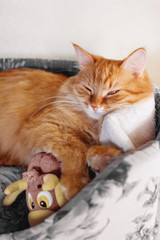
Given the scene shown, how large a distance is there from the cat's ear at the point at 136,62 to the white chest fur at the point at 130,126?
16 cm

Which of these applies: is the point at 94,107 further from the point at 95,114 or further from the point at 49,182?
the point at 49,182

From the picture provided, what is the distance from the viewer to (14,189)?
41.9 inches

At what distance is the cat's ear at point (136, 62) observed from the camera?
1.08m

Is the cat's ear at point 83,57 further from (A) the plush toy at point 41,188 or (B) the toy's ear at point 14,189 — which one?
(B) the toy's ear at point 14,189

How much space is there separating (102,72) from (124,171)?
617 millimetres

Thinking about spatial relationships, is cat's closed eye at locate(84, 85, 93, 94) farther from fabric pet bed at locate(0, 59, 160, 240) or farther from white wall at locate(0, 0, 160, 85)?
white wall at locate(0, 0, 160, 85)

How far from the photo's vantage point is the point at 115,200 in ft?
2.50

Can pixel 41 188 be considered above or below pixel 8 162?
above

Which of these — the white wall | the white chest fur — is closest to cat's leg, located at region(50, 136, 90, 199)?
the white chest fur

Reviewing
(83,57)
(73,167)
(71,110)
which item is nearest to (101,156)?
(73,167)

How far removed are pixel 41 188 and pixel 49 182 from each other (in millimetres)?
52

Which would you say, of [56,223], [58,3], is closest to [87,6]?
[58,3]

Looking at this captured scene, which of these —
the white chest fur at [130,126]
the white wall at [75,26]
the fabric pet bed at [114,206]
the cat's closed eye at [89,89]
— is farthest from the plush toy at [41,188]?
the white wall at [75,26]

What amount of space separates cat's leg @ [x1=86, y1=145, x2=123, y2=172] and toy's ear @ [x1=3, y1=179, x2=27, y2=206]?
33 cm
